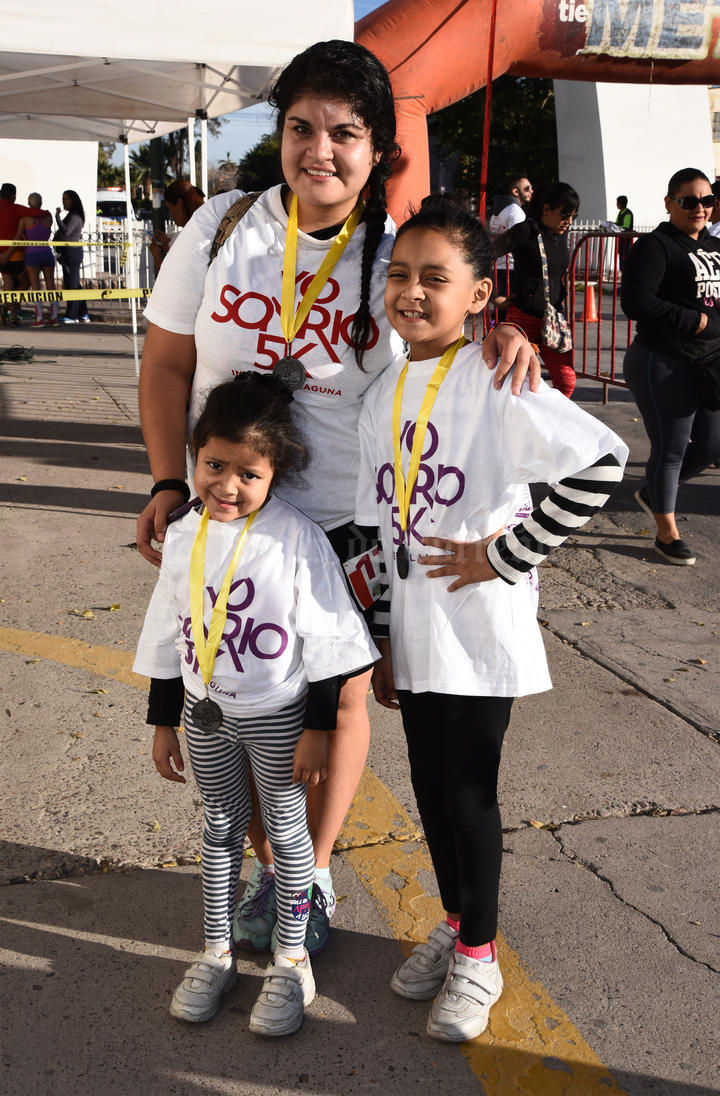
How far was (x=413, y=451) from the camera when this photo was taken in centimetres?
216

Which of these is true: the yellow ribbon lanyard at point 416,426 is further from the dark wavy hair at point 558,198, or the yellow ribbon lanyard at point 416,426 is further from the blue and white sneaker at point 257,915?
the dark wavy hair at point 558,198

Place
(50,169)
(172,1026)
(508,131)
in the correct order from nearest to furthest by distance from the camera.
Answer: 1. (172,1026)
2. (50,169)
3. (508,131)

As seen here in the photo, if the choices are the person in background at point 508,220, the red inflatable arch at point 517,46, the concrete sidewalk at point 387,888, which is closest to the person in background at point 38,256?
the person in background at point 508,220

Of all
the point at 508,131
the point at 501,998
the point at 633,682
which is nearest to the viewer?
the point at 501,998

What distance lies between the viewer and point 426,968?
239cm

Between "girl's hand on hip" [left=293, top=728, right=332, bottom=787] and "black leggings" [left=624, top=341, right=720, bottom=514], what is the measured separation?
3.97 meters

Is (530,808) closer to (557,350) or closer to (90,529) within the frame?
(90,529)

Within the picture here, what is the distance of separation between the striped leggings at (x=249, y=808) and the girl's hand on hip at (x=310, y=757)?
0.06 metres

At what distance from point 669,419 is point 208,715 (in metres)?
4.10

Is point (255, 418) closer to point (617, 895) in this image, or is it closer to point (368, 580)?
point (368, 580)

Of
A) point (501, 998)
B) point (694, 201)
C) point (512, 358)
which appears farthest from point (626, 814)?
point (694, 201)

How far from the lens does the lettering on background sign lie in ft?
25.7

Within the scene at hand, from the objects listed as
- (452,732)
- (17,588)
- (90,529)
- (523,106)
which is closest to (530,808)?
(452,732)

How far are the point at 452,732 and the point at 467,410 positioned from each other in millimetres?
678
